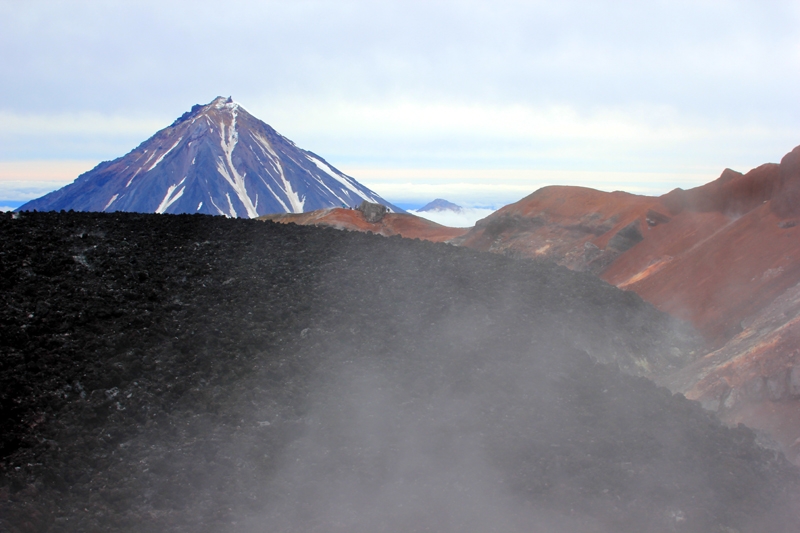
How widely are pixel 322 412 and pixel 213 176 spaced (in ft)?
383

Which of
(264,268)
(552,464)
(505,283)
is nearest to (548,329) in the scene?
(505,283)

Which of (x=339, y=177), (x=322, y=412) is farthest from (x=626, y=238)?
(x=339, y=177)

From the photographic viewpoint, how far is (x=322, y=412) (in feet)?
27.3

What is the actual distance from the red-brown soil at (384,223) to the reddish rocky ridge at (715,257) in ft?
20.3

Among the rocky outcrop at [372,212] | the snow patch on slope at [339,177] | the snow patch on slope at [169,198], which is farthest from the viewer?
the snow patch on slope at [339,177]

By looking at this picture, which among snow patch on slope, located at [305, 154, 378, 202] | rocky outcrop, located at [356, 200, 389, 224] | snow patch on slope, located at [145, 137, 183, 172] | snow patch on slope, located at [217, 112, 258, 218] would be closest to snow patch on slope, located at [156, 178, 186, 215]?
snow patch on slope, located at [217, 112, 258, 218]

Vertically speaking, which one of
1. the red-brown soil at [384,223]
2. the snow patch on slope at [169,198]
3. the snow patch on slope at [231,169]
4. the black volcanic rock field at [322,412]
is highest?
the snow patch on slope at [231,169]

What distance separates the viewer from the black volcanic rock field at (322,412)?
6660 mm

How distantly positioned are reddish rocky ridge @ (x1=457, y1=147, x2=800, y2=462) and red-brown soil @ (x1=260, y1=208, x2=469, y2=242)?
243 inches

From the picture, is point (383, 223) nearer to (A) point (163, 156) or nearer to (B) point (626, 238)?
(B) point (626, 238)

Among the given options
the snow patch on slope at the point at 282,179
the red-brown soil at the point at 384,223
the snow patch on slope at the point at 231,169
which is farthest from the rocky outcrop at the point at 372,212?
the snow patch on slope at the point at 282,179

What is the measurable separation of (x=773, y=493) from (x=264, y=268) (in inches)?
376

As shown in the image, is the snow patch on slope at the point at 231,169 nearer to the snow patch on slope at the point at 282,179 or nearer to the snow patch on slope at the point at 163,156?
the snow patch on slope at the point at 282,179

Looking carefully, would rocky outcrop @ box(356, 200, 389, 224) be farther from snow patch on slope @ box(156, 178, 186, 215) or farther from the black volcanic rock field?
snow patch on slope @ box(156, 178, 186, 215)
